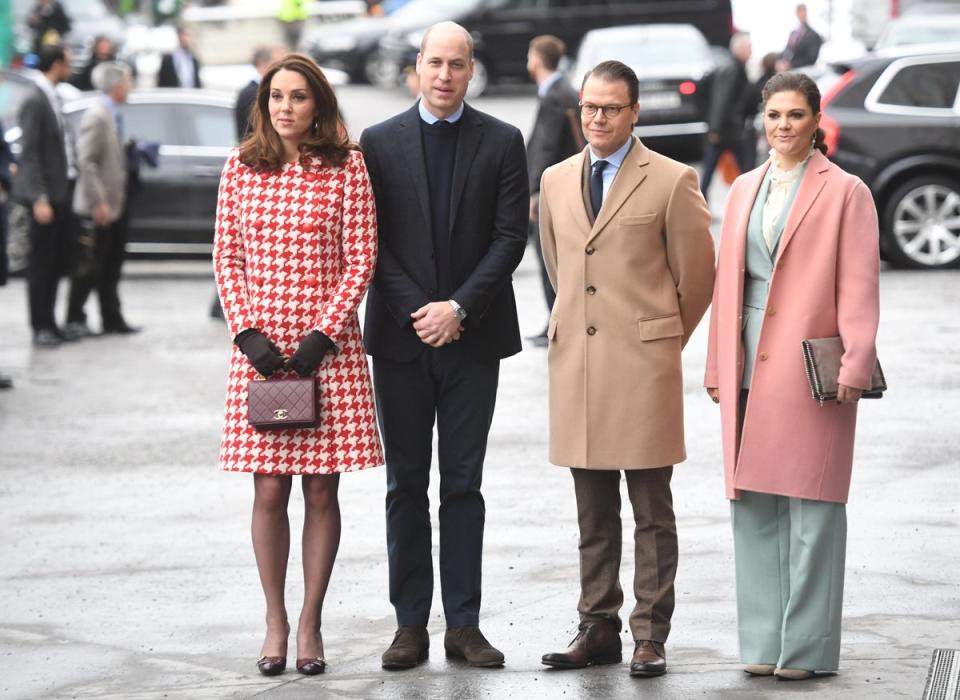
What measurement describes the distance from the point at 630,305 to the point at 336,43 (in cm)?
3018

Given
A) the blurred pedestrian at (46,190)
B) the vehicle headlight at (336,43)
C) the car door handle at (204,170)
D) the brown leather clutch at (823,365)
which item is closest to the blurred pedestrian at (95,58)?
the vehicle headlight at (336,43)

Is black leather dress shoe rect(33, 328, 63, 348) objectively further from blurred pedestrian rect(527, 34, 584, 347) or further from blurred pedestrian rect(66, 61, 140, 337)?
blurred pedestrian rect(527, 34, 584, 347)

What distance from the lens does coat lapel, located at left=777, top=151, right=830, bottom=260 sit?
6.11 metres

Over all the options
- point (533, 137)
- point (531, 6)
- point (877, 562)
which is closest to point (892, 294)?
point (533, 137)

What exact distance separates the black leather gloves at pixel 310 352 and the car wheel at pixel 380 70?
29234 mm

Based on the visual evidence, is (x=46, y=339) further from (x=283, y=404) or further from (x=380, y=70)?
(x=380, y=70)

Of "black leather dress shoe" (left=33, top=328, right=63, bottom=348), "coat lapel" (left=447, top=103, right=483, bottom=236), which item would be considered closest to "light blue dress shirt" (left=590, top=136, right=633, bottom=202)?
"coat lapel" (left=447, top=103, right=483, bottom=236)

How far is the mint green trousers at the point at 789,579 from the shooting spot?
6.11m

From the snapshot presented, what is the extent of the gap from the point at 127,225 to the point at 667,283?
31.5 feet

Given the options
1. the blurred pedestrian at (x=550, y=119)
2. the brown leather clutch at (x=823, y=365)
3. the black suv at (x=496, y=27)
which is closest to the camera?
the brown leather clutch at (x=823, y=365)

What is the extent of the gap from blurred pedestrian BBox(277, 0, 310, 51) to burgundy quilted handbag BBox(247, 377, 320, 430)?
35.7 meters

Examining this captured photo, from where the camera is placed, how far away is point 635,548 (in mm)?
6359

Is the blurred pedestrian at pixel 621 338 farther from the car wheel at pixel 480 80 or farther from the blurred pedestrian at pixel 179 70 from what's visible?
the car wheel at pixel 480 80

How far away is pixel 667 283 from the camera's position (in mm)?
6297
